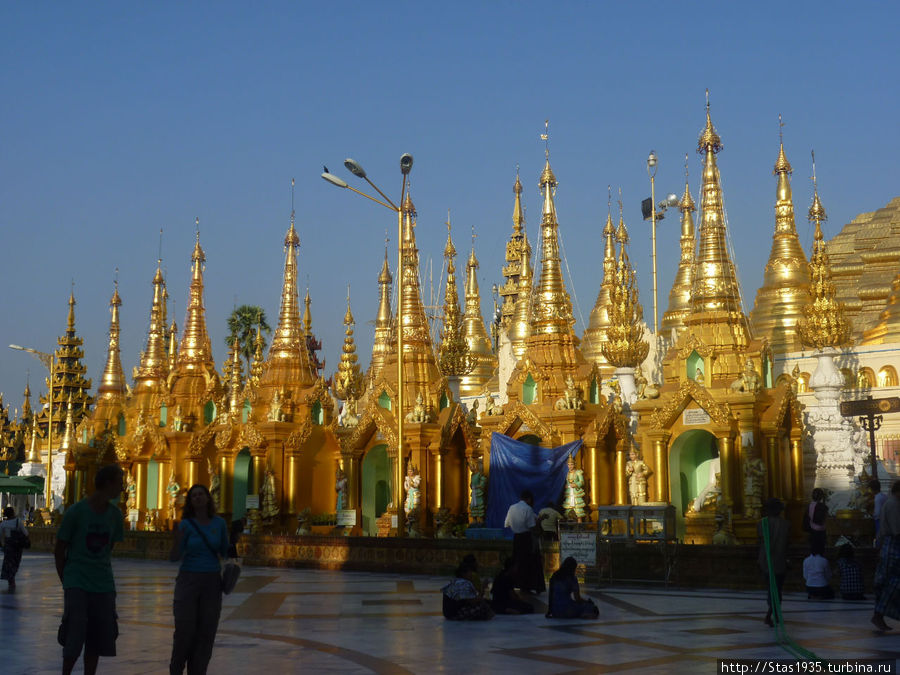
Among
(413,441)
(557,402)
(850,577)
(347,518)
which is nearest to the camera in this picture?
(850,577)

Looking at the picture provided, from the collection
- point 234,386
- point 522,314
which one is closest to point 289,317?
point 234,386

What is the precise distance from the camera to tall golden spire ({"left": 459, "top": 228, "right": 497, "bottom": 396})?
48.2 meters

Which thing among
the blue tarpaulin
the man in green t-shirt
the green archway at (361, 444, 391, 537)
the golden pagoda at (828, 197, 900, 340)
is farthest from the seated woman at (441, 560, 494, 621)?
the golden pagoda at (828, 197, 900, 340)

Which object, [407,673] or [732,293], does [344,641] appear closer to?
[407,673]

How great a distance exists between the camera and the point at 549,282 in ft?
104

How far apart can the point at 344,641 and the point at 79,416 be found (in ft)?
202

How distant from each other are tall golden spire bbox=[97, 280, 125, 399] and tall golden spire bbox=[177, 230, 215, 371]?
9502mm

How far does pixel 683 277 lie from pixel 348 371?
1611cm

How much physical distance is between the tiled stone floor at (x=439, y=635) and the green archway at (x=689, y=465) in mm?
8872

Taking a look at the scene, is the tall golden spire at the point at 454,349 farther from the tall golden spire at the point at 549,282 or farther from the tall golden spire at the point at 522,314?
the tall golden spire at the point at 522,314

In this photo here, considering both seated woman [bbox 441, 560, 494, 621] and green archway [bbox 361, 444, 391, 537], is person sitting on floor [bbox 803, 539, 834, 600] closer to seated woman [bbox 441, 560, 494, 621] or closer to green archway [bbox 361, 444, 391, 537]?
seated woman [bbox 441, 560, 494, 621]

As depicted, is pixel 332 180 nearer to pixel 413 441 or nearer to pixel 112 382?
pixel 413 441

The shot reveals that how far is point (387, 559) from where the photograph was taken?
25078mm

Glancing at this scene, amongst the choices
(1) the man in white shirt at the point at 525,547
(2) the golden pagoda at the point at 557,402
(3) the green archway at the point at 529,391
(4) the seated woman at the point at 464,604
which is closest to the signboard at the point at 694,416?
(2) the golden pagoda at the point at 557,402
